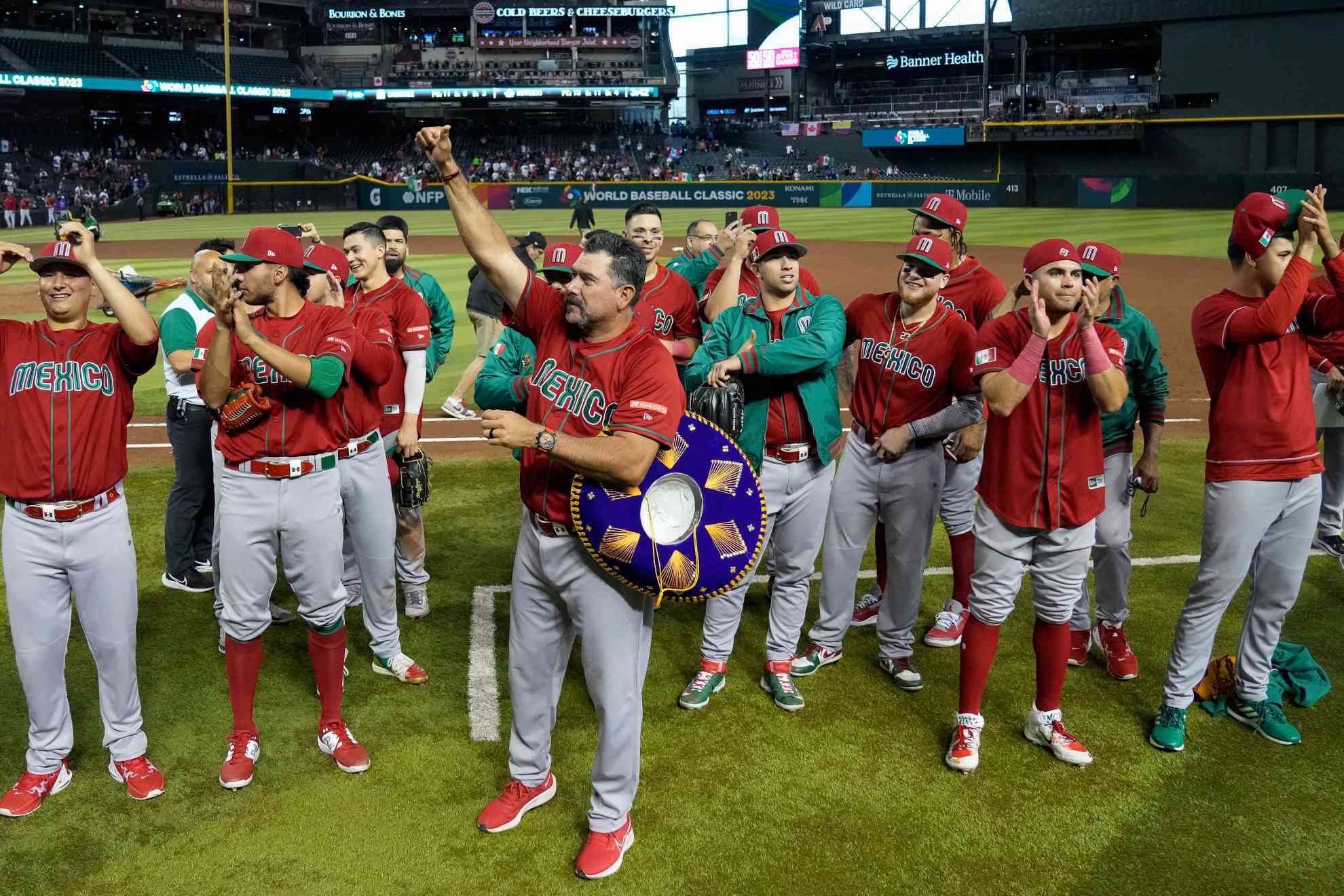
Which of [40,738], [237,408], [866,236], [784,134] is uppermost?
[784,134]

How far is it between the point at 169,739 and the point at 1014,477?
13.1ft

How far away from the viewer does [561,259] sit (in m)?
4.12

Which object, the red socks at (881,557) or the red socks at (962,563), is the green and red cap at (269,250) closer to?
the red socks at (881,557)

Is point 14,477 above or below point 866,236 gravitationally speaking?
below

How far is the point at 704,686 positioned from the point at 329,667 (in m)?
1.79

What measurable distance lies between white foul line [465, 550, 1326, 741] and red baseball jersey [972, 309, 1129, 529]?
2.59m

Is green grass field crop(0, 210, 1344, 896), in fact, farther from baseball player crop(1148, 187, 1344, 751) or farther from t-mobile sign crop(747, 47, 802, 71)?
t-mobile sign crop(747, 47, 802, 71)

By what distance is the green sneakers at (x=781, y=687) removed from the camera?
534 centimetres

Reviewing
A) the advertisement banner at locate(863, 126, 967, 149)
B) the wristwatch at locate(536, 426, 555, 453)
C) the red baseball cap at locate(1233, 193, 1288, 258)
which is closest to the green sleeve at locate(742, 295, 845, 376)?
the wristwatch at locate(536, 426, 555, 453)

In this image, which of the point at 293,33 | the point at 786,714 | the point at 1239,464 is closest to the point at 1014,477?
the point at 1239,464

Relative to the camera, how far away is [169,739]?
196 inches

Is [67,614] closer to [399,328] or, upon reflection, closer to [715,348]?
[399,328]

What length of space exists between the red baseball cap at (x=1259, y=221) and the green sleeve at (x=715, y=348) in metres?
2.24

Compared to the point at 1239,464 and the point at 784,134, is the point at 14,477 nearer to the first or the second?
the point at 1239,464
